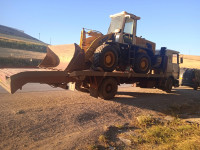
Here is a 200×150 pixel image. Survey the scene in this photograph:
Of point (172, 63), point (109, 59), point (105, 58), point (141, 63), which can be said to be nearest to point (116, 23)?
point (141, 63)

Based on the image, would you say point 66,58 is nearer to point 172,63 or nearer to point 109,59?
point 109,59

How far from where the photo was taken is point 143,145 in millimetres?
4020

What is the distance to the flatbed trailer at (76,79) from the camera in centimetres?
491

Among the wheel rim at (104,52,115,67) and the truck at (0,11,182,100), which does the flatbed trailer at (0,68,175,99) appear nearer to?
the truck at (0,11,182,100)

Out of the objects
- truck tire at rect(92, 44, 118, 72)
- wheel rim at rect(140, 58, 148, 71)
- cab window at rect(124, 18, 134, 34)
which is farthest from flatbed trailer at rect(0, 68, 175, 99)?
cab window at rect(124, 18, 134, 34)

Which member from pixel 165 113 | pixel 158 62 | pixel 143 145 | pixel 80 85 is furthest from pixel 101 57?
pixel 158 62

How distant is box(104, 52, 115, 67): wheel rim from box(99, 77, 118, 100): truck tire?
614 mm

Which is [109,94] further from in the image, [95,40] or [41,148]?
[41,148]

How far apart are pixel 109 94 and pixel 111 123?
8.60 feet

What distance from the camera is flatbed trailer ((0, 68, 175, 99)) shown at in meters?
4.91

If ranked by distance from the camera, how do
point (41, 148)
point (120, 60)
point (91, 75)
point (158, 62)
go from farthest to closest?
point (158, 62) → point (120, 60) → point (91, 75) → point (41, 148)

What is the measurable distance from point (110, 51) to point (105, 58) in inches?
14.7

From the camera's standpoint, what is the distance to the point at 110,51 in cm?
746

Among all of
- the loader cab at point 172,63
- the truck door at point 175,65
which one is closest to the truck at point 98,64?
the loader cab at point 172,63
